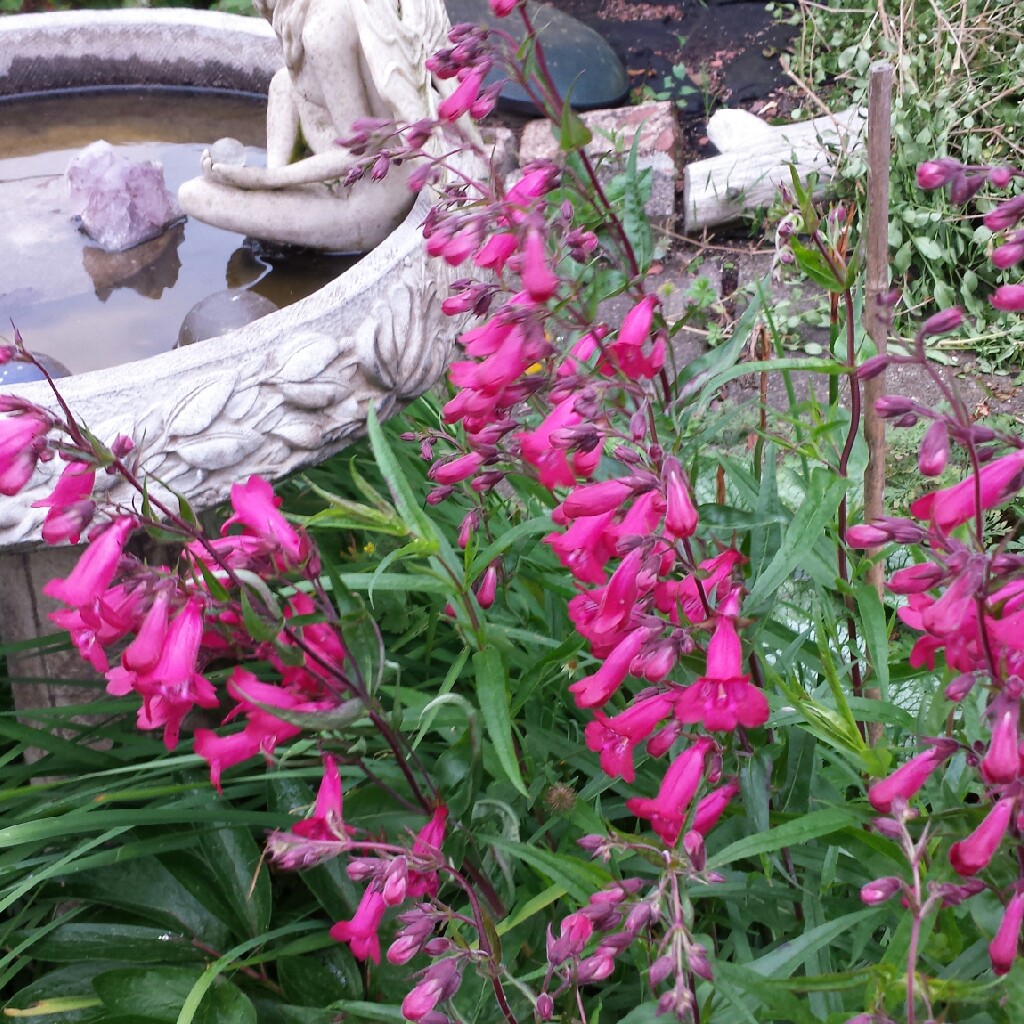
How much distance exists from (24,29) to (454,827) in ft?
8.32

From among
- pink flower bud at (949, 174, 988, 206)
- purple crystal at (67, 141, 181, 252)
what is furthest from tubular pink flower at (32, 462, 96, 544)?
purple crystal at (67, 141, 181, 252)

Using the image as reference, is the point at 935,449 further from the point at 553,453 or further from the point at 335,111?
the point at 335,111

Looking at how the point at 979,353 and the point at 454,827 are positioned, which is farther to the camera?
the point at 979,353

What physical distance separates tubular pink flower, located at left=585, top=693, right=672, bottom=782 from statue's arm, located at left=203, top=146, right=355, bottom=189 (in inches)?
55.6

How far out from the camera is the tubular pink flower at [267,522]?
1104mm

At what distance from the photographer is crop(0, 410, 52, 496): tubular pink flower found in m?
1.00

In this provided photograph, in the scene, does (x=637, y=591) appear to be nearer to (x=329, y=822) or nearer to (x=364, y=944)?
(x=329, y=822)

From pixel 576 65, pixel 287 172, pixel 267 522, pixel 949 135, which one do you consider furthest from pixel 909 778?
pixel 576 65

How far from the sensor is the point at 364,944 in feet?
3.73

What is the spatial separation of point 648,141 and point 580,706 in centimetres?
337

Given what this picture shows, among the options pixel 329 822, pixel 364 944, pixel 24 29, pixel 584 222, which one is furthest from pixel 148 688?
pixel 24 29

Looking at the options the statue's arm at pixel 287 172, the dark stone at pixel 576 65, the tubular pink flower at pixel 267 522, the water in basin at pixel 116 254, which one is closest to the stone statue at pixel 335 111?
the statue's arm at pixel 287 172

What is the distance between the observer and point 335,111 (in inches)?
88.7

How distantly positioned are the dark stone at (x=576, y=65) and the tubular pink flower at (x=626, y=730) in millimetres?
3758
